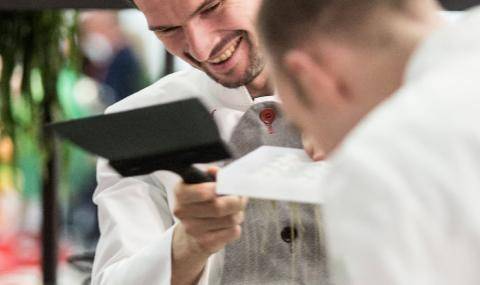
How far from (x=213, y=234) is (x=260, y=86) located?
407 millimetres

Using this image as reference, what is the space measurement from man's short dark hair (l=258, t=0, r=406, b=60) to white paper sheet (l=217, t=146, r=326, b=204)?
0.15 meters

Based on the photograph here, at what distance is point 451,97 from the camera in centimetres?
65

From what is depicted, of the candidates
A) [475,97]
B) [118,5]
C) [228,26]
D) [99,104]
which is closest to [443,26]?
[475,97]

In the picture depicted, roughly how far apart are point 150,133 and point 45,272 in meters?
2.04

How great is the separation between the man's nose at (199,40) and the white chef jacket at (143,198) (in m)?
0.08

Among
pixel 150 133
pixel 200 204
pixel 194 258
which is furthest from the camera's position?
pixel 194 258

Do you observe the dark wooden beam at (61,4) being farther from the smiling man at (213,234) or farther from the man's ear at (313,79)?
the man's ear at (313,79)

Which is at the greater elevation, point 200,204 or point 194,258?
point 200,204

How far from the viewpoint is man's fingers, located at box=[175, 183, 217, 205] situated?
1.06m

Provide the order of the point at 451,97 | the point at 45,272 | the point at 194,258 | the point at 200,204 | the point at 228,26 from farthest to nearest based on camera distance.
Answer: the point at 45,272
the point at 228,26
the point at 194,258
the point at 200,204
the point at 451,97

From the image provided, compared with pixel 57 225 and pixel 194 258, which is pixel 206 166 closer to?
pixel 194 258

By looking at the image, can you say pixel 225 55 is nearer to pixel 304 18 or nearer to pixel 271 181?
pixel 271 181

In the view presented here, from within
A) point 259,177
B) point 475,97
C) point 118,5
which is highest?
point 475,97

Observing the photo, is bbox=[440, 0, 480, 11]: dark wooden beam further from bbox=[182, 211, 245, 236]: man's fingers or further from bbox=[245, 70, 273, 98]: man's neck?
bbox=[182, 211, 245, 236]: man's fingers
